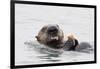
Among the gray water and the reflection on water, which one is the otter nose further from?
the reflection on water

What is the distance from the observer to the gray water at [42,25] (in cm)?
215

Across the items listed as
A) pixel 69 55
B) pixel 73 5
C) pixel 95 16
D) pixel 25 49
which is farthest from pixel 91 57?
pixel 25 49

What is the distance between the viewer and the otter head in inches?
88.3

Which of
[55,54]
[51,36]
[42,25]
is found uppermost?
[42,25]

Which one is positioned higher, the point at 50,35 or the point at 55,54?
the point at 50,35

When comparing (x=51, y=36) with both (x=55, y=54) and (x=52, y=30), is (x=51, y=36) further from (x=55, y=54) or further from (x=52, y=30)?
(x=55, y=54)

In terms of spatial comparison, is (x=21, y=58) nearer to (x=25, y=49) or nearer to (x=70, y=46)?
(x=25, y=49)

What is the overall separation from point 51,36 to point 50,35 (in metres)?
0.02

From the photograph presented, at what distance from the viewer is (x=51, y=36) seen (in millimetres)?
2273

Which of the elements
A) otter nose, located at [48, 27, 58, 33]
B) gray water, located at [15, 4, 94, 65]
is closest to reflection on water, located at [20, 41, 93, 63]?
gray water, located at [15, 4, 94, 65]

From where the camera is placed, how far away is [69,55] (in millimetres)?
2355

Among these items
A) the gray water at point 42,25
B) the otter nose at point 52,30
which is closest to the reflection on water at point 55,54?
the gray water at point 42,25

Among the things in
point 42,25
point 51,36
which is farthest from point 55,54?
point 42,25

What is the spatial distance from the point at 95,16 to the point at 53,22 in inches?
21.9
